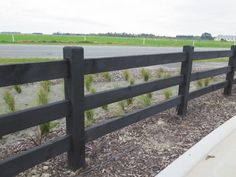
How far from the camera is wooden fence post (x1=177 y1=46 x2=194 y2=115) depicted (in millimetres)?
5391

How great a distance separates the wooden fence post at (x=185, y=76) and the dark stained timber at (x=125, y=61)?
5.4 inches

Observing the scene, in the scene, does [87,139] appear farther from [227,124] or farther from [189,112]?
[189,112]

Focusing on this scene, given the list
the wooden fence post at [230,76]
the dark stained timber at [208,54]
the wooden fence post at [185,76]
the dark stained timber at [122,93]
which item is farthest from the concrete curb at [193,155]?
the wooden fence post at [230,76]

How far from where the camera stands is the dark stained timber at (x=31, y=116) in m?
2.65

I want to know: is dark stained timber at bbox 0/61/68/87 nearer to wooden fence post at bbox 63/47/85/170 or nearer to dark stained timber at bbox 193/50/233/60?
wooden fence post at bbox 63/47/85/170

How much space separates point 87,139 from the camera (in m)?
3.55

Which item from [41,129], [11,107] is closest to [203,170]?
[41,129]

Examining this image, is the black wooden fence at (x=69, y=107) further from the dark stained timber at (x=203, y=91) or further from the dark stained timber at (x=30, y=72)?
the dark stained timber at (x=203, y=91)

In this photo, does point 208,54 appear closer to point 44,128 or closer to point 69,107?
point 44,128

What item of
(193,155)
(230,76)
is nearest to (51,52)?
(230,76)

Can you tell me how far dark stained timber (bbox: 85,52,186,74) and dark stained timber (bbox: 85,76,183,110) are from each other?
1.00 ft

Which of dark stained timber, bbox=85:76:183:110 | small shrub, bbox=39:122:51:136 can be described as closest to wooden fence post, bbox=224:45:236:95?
dark stained timber, bbox=85:76:183:110

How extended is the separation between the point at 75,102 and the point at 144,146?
4.75 ft

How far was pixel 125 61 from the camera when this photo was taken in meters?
4.05
